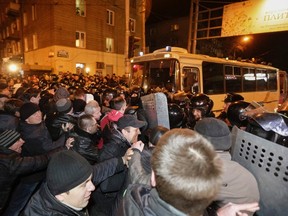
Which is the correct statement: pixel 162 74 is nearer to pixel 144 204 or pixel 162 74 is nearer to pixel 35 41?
pixel 144 204

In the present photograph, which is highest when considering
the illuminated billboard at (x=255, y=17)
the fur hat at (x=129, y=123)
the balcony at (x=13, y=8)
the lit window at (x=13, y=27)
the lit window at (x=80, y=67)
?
the balcony at (x=13, y=8)

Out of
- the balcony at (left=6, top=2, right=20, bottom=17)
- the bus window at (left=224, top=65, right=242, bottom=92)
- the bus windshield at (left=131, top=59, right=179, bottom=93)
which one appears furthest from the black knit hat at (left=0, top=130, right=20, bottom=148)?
the balcony at (left=6, top=2, right=20, bottom=17)

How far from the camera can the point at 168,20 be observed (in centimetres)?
3750

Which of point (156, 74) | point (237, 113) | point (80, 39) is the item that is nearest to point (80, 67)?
point (80, 39)

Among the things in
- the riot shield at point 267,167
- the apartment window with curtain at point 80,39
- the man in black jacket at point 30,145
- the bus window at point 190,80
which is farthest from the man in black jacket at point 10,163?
the apartment window with curtain at point 80,39

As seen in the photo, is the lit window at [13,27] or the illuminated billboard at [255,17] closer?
the illuminated billboard at [255,17]

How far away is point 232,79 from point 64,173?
1208 centimetres

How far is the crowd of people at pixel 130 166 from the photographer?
1.33 metres

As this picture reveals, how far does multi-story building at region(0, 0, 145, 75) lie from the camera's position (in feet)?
76.5

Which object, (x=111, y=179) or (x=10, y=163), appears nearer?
(x=10, y=163)

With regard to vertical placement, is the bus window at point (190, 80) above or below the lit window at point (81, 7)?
below

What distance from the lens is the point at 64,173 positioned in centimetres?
191

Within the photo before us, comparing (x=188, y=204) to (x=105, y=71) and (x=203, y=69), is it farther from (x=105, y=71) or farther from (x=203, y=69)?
(x=105, y=71)

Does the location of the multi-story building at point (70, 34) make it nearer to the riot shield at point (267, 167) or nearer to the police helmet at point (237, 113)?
the police helmet at point (237, 113)
